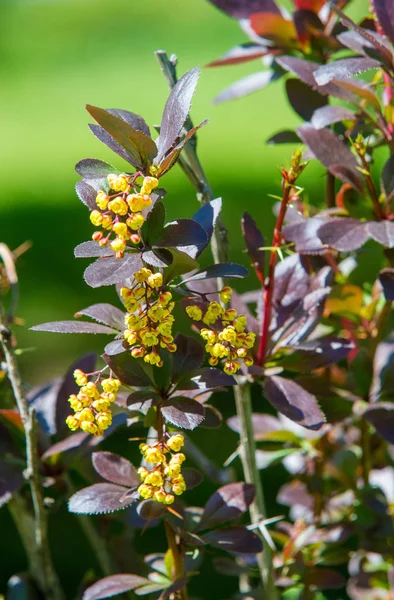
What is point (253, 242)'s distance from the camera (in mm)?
1097

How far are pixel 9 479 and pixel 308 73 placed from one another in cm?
74

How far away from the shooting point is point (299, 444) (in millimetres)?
1438

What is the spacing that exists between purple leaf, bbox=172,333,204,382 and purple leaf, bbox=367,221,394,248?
290mm

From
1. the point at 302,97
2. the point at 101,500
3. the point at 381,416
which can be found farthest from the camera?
the point at 302,97

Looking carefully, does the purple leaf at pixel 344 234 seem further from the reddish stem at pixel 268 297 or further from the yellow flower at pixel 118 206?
the yellow flower at pixel 118 206

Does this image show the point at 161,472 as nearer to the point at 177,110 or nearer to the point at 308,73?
the point at 177,110

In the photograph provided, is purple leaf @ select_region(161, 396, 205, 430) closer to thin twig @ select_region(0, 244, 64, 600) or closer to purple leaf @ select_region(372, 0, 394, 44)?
thin twig @ select_region(0, 244, 64, 600)

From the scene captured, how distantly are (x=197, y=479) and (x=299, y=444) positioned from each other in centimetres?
44

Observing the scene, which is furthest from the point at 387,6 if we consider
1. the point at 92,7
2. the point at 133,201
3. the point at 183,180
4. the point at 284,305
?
the point at 92,7

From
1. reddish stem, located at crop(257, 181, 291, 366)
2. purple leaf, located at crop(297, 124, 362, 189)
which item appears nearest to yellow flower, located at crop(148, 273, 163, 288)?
reddish stem, located at crop(257, 181, 291, 366)

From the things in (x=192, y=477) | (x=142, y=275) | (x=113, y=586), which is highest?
(x=142, y=275)

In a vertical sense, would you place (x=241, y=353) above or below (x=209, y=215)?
below

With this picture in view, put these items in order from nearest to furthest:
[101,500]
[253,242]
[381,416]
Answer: [101,500] → [253,242] → [381,416]

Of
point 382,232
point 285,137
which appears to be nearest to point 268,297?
point 382,232
